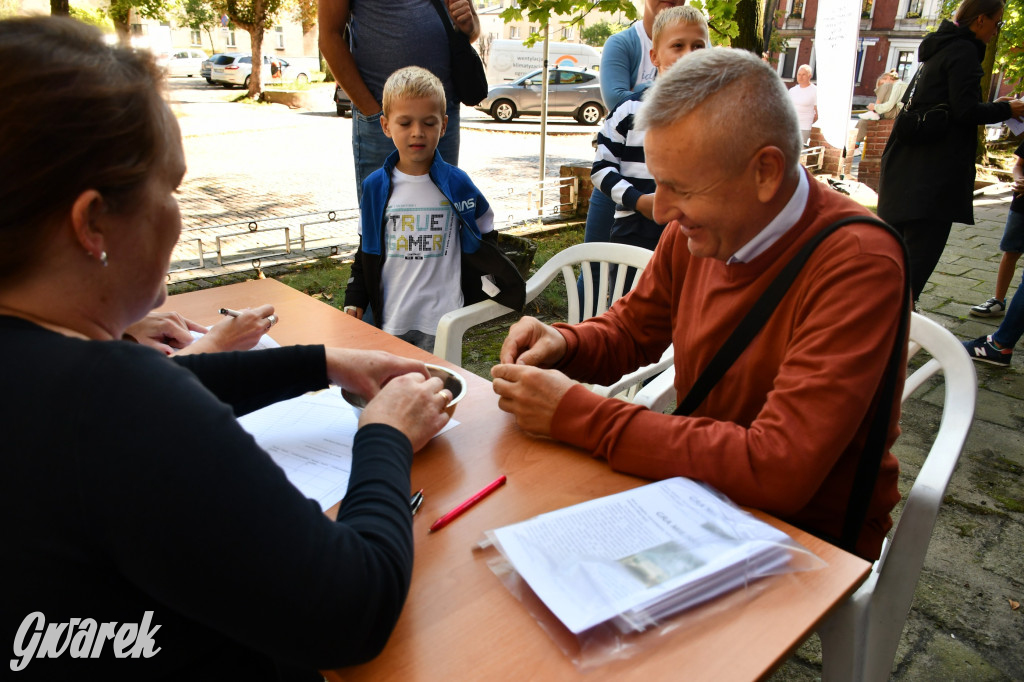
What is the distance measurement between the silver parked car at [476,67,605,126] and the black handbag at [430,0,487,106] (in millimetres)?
15150

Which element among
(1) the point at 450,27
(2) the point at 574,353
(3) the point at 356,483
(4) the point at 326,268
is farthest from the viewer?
(4) the point at 326,268

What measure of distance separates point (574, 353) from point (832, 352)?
738 millimetres

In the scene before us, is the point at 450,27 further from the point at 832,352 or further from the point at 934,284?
the point at 934,284

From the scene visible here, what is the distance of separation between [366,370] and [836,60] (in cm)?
651

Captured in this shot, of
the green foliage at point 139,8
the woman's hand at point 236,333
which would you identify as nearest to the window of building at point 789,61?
the green foliage at point 139,8

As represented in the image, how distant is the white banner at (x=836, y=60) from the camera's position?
19.8 ft

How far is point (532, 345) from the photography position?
1870 mm

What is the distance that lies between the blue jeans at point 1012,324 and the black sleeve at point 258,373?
428 centimetres

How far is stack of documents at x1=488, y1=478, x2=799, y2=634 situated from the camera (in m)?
0.97

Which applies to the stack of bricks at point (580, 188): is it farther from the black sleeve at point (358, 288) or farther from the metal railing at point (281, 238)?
the black sleeve at point (358, 288)

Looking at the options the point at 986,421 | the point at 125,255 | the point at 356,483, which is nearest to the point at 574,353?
the point at 356,483

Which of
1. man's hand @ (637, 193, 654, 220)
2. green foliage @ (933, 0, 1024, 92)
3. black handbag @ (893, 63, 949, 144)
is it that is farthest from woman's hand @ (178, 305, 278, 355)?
green foliage @ (933, 0, 1024, 92)

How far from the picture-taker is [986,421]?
3646mm

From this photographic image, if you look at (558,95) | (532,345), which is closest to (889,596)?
(532,345)
